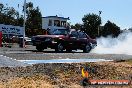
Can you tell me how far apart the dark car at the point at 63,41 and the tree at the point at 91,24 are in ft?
190

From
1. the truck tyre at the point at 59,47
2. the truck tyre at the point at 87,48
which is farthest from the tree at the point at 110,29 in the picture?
the truck tyre at the point at 59,47

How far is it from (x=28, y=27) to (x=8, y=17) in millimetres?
9231

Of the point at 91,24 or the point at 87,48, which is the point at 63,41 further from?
the point at 91,24

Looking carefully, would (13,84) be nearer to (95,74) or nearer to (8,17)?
(95,74)

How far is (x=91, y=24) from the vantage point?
300 feet

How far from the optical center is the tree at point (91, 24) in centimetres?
8750

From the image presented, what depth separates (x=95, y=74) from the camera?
37.6 ft

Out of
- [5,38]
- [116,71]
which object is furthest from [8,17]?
[116,71]

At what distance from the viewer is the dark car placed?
2400 centimetres

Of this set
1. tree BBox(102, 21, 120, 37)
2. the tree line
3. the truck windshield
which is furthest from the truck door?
tree BBox(102, 21, 120, 37)

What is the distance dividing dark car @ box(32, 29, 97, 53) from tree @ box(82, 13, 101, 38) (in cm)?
5778

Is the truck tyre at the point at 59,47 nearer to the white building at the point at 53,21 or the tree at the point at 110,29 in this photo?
the white building at the point at 53,21

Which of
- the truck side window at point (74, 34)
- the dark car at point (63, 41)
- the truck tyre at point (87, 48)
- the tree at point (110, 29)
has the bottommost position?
the truck tyre at point (87, 48)

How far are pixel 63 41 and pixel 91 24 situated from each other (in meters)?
67.3
